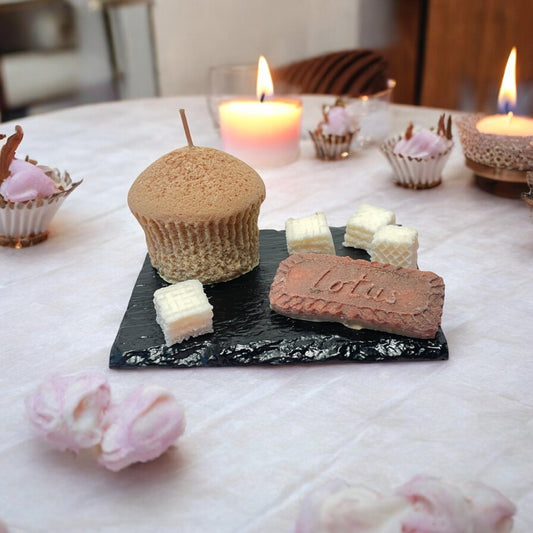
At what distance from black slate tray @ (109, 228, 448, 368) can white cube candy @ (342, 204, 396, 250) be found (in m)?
0.26

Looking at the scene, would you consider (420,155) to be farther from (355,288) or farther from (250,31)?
(250,31)

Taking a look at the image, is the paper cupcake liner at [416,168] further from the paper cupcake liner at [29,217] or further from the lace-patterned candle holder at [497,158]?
the paper cupcake liner at [29,217]

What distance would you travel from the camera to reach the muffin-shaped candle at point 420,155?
1641 mm

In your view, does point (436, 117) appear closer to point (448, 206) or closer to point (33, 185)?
point (448, 206)

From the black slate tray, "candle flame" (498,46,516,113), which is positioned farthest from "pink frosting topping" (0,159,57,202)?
"candle flame" (498,46,516,113)

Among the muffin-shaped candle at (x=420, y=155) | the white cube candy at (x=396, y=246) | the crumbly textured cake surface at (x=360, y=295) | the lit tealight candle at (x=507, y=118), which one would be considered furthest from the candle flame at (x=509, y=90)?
the crumbly textured cake surface at (x=360, y=295)

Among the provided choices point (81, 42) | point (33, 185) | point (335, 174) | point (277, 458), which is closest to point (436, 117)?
point (335, 174)

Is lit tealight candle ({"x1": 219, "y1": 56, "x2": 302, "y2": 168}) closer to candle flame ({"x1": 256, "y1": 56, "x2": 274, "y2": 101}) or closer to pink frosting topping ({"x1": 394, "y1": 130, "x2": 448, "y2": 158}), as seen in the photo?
candle flame ({"x1": 256, "y1": 56, "x2": 274, "y2": 101})

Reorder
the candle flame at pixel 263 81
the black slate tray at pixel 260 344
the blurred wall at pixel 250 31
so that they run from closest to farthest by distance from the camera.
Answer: the black slate tray at pixel 260 344 → the candle flame at pixel 263 81 → the blurred wall at pixel 250 31

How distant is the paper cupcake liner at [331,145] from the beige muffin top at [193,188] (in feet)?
2.26

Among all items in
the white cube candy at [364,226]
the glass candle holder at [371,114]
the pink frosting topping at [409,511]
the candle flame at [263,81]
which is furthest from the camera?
the glass candle holder at [371,114]

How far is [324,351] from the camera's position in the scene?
1.02m

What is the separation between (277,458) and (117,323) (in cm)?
42

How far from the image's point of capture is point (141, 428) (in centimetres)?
81
